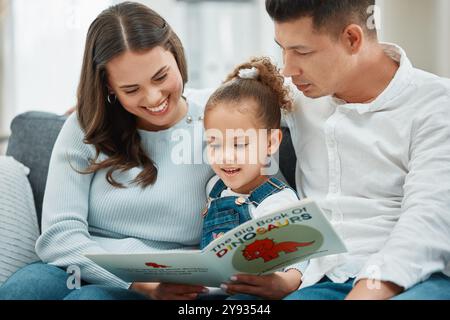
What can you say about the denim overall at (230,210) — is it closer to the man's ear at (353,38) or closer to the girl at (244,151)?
the girl at (244,151)

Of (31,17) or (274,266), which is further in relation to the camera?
(31,17)

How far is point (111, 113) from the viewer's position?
151 centimetres

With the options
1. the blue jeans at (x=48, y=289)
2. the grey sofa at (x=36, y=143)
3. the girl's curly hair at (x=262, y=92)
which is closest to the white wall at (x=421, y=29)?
the girl's curly hair at (x=262, y=92)

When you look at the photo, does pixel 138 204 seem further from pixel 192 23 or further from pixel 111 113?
pixel 192 23

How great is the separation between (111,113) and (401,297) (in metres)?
0.86

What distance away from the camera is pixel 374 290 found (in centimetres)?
103

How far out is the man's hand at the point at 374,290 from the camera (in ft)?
3.38

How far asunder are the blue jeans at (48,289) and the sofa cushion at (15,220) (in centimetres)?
13

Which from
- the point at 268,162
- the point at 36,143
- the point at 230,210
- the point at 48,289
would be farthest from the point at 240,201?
the point at 36,143

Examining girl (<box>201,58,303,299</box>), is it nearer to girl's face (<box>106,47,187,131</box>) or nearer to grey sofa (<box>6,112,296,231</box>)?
girl's face (<box>106,47,187,131</box>)

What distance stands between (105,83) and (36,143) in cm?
40

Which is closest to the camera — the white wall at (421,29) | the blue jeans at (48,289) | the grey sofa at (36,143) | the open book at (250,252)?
the open book at (250,252)

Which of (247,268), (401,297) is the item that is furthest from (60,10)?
(401,297)

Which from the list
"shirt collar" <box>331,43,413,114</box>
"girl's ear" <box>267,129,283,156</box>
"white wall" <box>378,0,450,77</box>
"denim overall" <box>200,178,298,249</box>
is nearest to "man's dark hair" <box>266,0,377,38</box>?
"shirt collar" <box>331,43,413,114</box>
